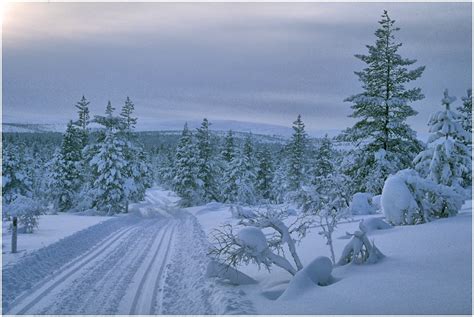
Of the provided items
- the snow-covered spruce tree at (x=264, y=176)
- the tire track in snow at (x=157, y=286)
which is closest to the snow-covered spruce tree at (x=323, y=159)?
the snow-covered spruce tree at (x=264, y=176)

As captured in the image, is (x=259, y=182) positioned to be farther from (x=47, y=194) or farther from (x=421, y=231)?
(x=421, y=231)

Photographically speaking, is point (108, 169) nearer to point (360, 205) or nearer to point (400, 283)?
point (360, 205)

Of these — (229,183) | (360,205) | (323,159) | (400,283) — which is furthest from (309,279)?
(229,183)

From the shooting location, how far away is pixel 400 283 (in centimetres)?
882

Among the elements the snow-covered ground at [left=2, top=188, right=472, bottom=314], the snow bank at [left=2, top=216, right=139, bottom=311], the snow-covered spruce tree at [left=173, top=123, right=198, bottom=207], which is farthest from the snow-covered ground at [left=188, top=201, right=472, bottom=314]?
the snow-covered spruce tree at [left=173, top=123, right=198, bottom=207]

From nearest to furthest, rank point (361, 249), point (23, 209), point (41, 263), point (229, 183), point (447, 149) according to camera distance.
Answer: point (361, 249), point (41, 263), point (447, 149), point (23, 209), point (229, 183)

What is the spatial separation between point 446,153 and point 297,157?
35.7m

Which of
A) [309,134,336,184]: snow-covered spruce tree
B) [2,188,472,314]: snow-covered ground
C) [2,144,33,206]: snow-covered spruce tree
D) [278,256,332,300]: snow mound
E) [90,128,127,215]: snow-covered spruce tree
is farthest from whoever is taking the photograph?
[309,134,336,184]: snow-covered spruce tree

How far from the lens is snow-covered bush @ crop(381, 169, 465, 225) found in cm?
1504

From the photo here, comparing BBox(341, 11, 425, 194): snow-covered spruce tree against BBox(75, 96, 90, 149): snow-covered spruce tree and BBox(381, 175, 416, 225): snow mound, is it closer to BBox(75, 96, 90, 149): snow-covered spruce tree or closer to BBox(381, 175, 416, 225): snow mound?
A: BBox(381, 175, 416, 225): snow mound

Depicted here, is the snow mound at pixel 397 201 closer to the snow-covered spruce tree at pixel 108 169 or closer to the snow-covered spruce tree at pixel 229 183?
the snow-covered spruce tree at pixel 108 169

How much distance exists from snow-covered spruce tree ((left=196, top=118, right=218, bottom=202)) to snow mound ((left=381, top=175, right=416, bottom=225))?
122 ft

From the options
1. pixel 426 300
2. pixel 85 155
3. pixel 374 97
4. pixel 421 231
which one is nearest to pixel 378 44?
pixel 374 97

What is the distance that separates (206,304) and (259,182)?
4741 centimetres
